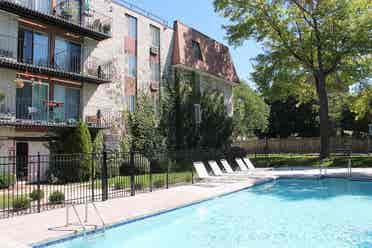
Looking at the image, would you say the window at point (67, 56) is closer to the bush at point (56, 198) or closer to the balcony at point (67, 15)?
the balcony at point (67, 15)

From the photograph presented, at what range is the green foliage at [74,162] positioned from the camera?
19.1 m

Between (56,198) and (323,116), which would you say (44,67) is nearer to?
(56,198)

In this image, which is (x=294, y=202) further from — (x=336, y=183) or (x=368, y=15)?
(x=368, y=15)

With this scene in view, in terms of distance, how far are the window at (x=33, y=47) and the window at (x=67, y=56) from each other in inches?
28.3

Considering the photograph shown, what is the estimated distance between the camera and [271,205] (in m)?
13.5

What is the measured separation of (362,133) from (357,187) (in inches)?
1311

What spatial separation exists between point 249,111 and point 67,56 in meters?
39.9

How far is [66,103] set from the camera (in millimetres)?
21984

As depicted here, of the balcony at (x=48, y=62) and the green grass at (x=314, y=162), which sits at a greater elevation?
the balcony at (x=48, y=62)

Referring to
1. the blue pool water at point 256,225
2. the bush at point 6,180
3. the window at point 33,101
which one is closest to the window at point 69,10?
the window at point 33,101

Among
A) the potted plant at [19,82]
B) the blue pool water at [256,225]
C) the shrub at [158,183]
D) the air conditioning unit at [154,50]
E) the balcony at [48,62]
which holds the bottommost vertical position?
the blue pool water at [256,225]

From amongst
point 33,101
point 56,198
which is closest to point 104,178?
point 56,198

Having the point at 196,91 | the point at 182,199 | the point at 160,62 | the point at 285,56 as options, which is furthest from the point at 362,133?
the point at 182,199

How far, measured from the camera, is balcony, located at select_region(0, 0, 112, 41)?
18734 mm
